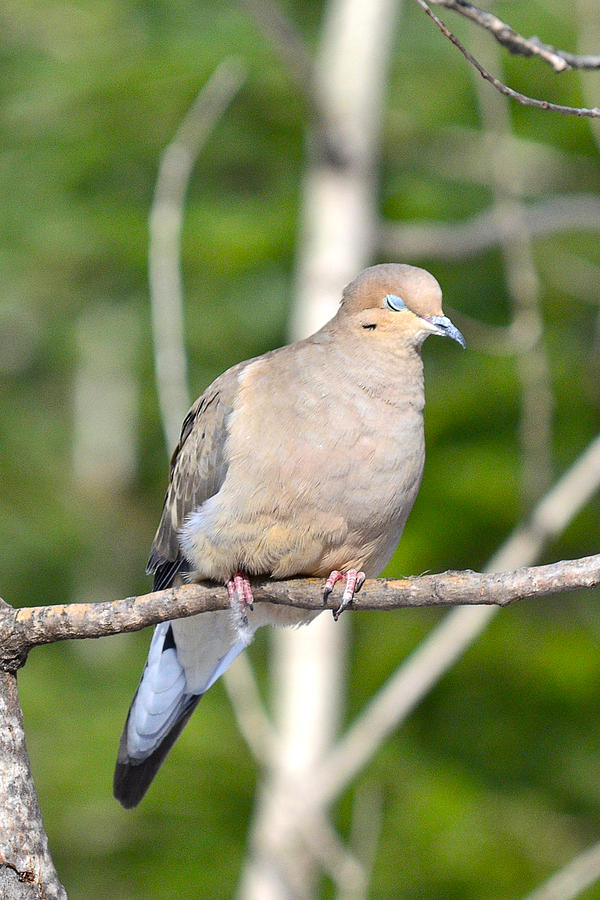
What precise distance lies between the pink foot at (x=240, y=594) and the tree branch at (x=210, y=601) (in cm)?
23

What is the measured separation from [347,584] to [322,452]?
381mm

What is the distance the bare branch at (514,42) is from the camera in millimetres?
2424

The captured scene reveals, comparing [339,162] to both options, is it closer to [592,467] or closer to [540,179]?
[592,467]

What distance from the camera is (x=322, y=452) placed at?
3.15m

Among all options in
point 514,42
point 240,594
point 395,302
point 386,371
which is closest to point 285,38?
point 395,302

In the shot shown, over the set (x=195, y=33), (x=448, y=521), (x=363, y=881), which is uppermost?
(x=195, y=33)

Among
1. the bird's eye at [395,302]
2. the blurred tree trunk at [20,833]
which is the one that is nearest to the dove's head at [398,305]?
the bird's eye at [395,302]

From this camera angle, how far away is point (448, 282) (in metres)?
9.52

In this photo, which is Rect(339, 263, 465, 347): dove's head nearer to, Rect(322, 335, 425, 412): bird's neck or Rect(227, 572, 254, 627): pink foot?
Rect(322, 335, 425, 412): bird's neck

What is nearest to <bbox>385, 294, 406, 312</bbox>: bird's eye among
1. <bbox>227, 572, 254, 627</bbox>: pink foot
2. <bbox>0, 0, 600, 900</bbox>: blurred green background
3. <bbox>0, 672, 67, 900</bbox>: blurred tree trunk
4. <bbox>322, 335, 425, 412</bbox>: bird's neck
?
<bbox>322, 335, 425, 412</bbox>: bird's neck

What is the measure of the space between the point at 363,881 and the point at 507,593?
3.23 m

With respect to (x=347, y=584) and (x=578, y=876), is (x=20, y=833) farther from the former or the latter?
(x=578, y=876)

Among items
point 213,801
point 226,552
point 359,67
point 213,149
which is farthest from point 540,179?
point 226,552

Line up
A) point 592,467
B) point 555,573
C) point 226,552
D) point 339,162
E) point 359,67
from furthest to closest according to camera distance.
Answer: point 359,67
point 339,162
point 592,467
point 226,552
point 555,573
